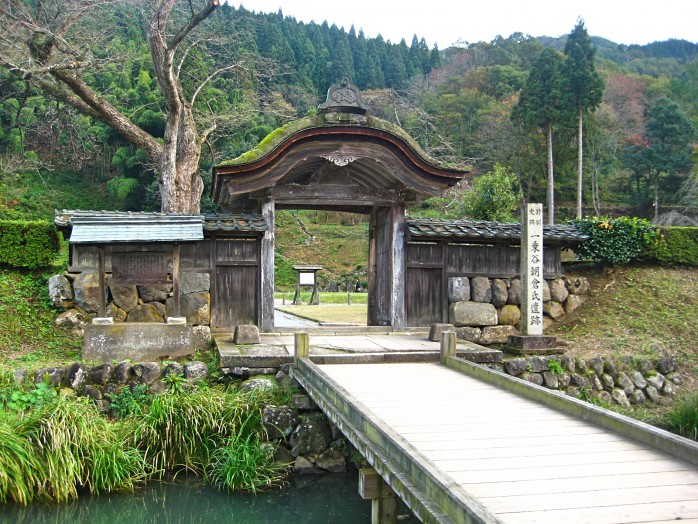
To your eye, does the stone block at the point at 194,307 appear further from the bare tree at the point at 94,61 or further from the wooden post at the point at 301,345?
the bare tree at the point at 94,61

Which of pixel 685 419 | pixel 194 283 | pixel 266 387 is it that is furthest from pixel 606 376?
pixel 194 283

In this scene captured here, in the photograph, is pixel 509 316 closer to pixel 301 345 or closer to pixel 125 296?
pixel 301 345

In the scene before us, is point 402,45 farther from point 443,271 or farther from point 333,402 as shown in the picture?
point 333,402

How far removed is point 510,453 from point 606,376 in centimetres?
607

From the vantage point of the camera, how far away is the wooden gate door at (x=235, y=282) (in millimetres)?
10938

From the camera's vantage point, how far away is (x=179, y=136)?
18891mm

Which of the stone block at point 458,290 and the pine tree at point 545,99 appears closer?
the stone block at point 458,290

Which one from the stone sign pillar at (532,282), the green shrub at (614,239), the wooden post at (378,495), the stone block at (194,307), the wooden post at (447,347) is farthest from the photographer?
the green shrub at (614,239)

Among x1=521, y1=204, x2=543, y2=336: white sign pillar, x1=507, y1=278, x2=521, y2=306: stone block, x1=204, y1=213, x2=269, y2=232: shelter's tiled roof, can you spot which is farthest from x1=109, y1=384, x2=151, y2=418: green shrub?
x1=507, y1=278, x2=521, y2=306: stone block

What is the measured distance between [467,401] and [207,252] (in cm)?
617

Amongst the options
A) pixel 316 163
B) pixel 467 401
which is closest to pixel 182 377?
pixel 467 401

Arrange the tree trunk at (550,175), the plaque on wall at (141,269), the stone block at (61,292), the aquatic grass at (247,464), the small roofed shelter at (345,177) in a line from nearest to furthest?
the aquatic grass at (247,464) < the plaque on wall at (141,269) < the small roofed shelter at (345,177) < the stone block at (61,292) < the tree trunk at (550,175)

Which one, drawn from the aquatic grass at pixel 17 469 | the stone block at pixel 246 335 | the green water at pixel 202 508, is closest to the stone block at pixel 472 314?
the stone block at pixel 246 335

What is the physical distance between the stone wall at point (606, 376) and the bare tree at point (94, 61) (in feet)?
38.8
